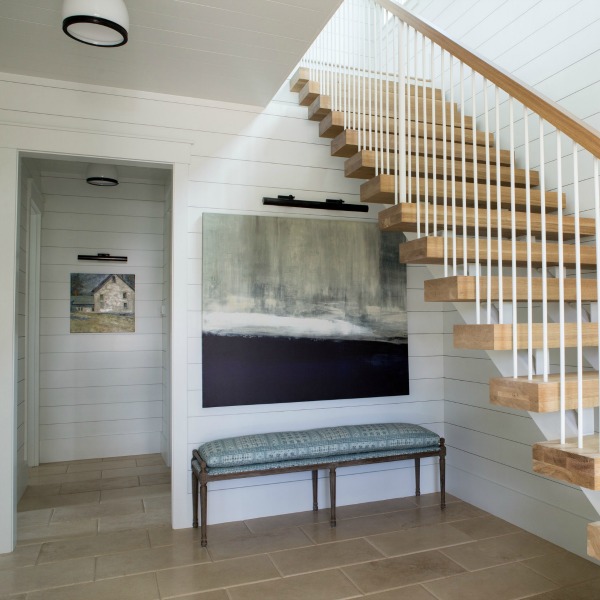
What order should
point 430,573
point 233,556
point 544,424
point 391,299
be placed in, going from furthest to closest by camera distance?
1. point 391,299
2. point 233,556
3. point 430,573
4. point 544,424

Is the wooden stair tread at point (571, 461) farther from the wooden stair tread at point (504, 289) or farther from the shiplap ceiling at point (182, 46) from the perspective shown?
the shiplap ceiling at point (182, 46)

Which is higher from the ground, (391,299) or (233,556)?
(391,299)

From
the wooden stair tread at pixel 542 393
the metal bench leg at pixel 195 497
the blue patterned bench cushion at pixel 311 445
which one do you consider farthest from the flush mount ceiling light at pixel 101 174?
the wooden stair tread at pixel 542 393

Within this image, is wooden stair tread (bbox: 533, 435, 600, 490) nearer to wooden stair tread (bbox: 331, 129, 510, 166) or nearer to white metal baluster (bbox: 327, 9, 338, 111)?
wooden stair tread (bbox: 331, 129, 510, 166)

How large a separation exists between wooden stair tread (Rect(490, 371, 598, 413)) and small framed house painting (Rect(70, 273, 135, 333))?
433 centimetres

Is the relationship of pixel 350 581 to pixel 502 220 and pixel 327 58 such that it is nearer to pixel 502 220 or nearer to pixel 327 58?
pixel 502 220

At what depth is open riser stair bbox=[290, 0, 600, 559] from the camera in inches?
81.3

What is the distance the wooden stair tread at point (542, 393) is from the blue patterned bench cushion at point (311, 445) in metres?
1.53

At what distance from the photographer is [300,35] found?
2893mm

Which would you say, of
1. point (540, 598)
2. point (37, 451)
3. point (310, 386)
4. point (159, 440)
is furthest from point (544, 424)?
point (37, 451)

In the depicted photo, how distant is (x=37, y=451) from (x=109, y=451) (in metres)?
0.67

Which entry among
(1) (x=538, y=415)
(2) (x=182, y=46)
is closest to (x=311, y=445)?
(1) (x=538, y=415)

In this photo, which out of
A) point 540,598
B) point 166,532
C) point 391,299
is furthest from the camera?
point 391,299

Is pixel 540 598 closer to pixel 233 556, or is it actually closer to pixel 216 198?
pixel 233 556
